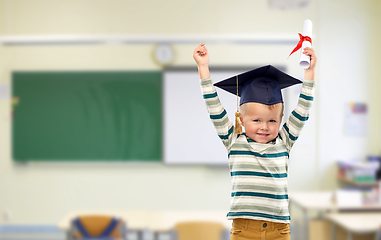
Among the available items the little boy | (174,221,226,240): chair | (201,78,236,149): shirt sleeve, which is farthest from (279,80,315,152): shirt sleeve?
(174,221,226,240): chair

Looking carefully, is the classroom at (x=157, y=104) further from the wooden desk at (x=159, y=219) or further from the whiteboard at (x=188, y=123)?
the wooden desk at (x=159, y=219)

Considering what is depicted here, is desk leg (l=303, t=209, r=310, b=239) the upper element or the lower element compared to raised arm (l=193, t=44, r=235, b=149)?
lower

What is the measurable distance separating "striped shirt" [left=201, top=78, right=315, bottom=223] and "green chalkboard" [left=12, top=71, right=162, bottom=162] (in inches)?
103

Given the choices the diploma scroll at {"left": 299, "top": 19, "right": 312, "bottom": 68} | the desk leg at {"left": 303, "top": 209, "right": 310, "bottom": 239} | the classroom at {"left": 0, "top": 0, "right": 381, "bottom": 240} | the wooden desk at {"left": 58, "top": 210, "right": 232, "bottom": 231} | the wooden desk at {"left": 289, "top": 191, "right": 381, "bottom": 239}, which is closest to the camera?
the diploma scroll at {"left": 299, "top": 19, "right": 312, "bottom": 68}

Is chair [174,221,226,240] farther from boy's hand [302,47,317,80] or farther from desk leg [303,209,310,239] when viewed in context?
boy's hand [302,47,317,80]

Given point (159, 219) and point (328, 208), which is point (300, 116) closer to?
point (159, 219)

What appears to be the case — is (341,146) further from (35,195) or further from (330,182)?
(35,195)

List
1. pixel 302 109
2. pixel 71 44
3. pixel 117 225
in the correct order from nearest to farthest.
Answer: pixel 302 109 → pixel 117 225 → pixel 71 44

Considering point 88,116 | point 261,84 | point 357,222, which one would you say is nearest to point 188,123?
point 88,116

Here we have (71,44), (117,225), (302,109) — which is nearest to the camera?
(302,109)

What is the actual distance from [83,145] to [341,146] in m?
2.73

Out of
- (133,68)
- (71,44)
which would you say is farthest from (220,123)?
(71,44)

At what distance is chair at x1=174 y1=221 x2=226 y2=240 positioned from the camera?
2.20 metres

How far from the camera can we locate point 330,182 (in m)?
3.39
